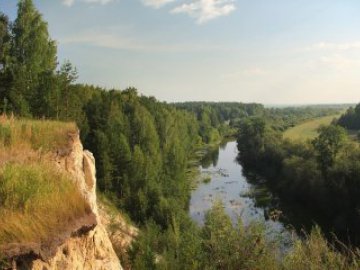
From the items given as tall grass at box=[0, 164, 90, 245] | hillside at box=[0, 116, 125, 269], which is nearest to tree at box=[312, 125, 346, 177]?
hillside at box=[0, 116, 125, 269]

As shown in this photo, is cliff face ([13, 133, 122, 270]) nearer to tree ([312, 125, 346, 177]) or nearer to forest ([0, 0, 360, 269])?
forest ([0, 0, 360, 269])

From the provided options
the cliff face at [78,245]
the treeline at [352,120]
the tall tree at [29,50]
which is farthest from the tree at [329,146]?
the treeline at [352,120]

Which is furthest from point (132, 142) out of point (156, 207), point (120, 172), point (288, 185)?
point (288, 185)

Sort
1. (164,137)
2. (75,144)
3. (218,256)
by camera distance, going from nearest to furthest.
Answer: (75,144) → (218,256) → (164,137)

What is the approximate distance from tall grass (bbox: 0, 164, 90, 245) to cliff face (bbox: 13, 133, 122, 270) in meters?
0.37

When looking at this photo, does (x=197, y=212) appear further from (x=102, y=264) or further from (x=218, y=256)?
(x=102, y=264)

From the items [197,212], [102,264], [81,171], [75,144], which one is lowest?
[197,212]

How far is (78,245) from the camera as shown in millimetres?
8547

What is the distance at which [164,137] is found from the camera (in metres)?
69.5

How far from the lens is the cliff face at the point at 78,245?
22.8ft

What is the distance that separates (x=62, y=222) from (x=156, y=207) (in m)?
33.0

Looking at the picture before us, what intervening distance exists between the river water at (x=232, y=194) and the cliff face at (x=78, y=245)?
71.6 feet

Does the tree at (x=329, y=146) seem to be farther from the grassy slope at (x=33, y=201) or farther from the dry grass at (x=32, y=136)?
the grassy slope at (x=33, y=201)

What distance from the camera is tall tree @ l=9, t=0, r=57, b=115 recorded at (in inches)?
1271
